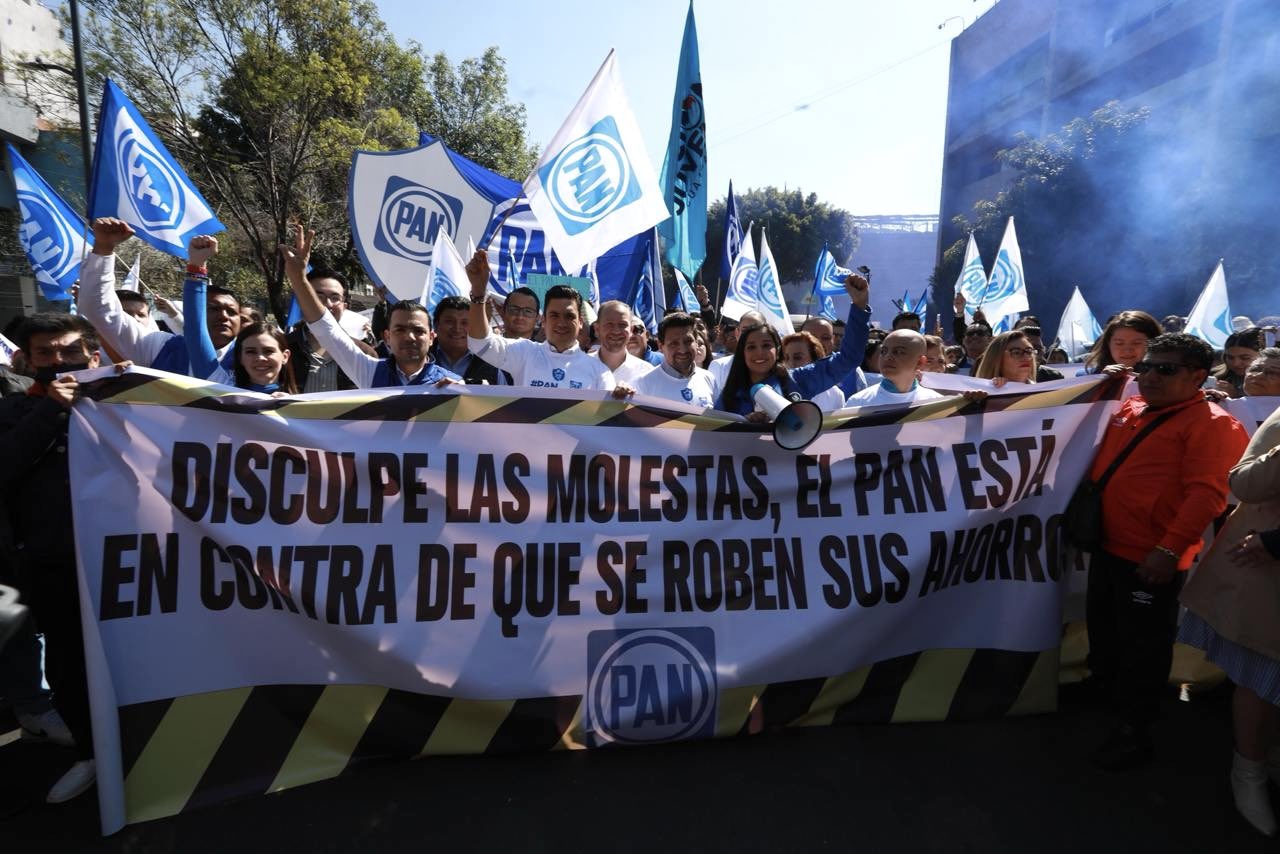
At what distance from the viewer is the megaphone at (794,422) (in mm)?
3133

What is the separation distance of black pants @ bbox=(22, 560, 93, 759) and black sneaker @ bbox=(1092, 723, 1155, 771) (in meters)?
3.86

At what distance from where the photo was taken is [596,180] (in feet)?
16.2

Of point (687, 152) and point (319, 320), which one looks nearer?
point (319, 320)

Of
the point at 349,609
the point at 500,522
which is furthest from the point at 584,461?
the point at 349,609

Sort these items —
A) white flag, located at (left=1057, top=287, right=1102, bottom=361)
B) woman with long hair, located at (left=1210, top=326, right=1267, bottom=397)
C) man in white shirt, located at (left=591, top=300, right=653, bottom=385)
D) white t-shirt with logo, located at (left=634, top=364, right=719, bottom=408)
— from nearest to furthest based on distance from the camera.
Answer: white t-shirt with logo, located at (left=634, top=364, right=719, bottom=408) → man in white shirt, located at (left=591, top=300, right=653, bottom=385) → woman with long hair, located at (left=1210, top=326, right=1267, bottom=397) → white flag, located at (left=1057, top=287, right=1102, bottom=361)

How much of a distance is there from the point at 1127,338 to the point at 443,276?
15.3ft

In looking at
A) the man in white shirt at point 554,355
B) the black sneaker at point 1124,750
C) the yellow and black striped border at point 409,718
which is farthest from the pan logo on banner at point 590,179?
the black sneaker at point 1124,750

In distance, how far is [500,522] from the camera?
3012 millimetres

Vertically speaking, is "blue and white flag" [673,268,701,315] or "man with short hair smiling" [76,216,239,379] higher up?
"blue and white flag" [673,268,701,315]

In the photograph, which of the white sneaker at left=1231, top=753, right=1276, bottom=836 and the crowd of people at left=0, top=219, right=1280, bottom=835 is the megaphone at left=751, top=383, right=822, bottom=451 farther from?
the white sneaker at left=1231, top=753, right=1276, bottom=836

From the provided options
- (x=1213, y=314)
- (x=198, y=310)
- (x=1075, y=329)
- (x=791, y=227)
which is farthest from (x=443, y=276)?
(x=791, y=227)

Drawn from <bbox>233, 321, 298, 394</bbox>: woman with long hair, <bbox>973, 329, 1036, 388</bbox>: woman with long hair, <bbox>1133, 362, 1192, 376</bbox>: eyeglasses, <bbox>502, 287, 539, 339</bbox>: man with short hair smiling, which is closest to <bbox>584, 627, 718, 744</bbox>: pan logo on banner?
<bbox>233, 321, 298, 394</bbox>: woman with long hair

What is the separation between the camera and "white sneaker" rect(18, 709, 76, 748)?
3.12m

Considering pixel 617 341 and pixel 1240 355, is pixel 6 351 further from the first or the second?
pixel 1240 355
